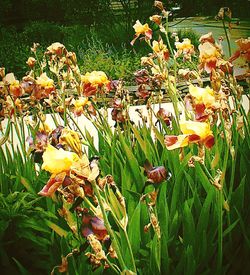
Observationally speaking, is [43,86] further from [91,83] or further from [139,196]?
[139,196]

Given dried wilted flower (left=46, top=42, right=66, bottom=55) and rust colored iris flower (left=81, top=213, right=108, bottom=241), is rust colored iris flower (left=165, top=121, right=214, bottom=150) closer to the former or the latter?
rust colored iris flower (left=81, top=213, right=108, bottom=241)

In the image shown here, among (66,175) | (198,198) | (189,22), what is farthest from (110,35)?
(66,175)

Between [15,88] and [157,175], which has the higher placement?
[15,88]

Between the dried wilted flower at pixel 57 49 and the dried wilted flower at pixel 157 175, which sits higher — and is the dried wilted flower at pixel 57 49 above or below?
above

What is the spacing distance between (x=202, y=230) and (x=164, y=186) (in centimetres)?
18

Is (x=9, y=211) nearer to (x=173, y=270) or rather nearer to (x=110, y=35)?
(x=173, y=270)

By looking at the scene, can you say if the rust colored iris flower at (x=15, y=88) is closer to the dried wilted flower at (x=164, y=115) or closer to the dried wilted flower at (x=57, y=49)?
the dried wilted flower at (x=57, y=49)

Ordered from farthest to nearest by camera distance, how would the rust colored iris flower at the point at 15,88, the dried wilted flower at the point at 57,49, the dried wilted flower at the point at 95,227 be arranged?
the rust colored iris flower at the point at 15,88, the dried wilted flower at the point at 57,49, the dried wilted flower at the point at 95,227

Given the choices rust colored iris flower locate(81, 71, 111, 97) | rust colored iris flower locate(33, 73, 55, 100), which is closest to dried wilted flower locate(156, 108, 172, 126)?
rust colored iris flower locate(81, 71, 111, 97)

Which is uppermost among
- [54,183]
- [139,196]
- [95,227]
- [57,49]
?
[57,49]

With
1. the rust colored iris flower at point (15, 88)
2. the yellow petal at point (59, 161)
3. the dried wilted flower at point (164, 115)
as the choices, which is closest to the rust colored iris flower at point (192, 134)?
the yellow petal at point (59, 161)

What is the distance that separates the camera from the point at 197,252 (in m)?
1.16

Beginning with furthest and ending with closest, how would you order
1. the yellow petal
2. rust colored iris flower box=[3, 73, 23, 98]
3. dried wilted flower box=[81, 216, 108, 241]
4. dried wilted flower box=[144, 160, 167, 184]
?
rust colored iris flower box=[3, 73, 23, 98], dried wilted flower box=[144, 160, 167, 184], dried wilted flower box=[81, 216, 108, 241], the yellow petal

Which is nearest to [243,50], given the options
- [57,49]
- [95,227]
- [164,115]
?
[164,115]
